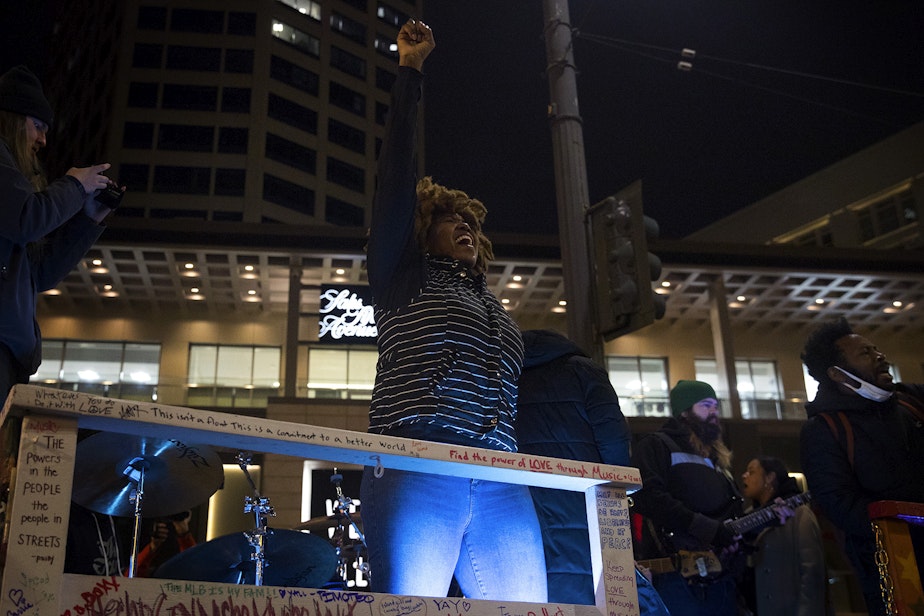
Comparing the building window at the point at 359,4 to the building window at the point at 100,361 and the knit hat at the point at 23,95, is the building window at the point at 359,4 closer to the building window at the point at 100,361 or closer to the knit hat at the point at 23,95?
the building window at the point at 100,361

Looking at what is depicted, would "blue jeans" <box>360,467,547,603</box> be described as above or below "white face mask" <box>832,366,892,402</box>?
below

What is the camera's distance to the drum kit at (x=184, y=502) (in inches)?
160

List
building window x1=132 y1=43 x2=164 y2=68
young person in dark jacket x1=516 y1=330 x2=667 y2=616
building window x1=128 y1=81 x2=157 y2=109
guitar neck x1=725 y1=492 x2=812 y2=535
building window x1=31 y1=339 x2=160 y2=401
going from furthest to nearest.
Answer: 1. building window x1=132 y1=43 x2=164 y2=68
2. building window x1=128 y1=81 x2=157 y2=109
3. building window x1=31 y1=339 x2=160 y2=401
4. guitar neck x1=725 y1=492 x2=812 y2=535
5. young person in dark jacket x1=516 y1=330 x2=667 y2=616

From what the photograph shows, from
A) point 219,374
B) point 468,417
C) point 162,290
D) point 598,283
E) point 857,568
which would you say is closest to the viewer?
point 468,417

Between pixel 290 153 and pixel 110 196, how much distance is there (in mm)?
56737

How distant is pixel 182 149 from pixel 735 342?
3671cm

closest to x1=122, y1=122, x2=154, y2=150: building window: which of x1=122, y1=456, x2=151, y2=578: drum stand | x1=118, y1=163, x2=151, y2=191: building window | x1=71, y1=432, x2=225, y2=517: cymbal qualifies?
x1=118, y1=163, x2=151, y2=191: building window

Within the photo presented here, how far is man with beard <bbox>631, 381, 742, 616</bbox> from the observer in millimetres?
5828

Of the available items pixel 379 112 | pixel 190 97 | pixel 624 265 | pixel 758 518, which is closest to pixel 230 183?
pixel 190 97

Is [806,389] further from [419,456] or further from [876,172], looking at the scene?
[419,456]

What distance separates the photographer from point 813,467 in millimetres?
4793

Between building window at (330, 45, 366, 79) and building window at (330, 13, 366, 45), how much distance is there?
4.65 feet

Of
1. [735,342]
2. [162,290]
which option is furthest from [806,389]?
[162,290]

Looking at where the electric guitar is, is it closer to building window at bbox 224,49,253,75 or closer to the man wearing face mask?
the man wearing face mask
